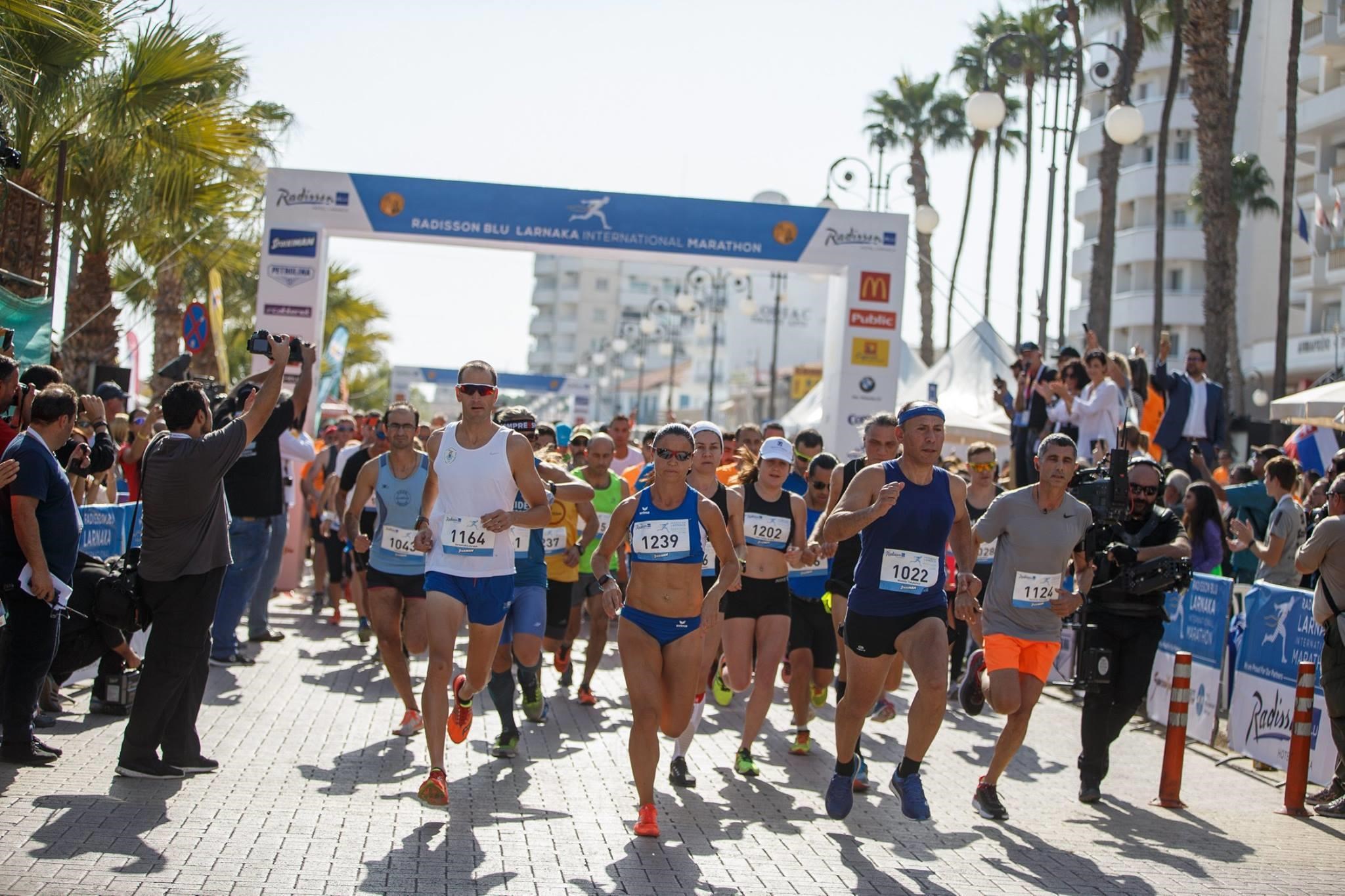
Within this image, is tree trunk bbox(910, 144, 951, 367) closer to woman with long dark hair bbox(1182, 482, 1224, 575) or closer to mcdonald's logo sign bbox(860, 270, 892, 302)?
mcdonald's logo sign bbox(860, 270, 892, 302)

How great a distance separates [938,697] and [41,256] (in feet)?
30.1

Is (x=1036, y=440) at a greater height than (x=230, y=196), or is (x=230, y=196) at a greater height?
(x=230, y=196)

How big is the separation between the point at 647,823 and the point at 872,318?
46.1ft

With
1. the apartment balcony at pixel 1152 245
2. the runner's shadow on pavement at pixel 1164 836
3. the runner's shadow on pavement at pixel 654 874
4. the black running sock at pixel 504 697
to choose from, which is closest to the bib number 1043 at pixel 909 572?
the runner's shadow on pavement at pixel 1164 836

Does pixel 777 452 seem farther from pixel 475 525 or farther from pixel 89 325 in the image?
pixel 89 325

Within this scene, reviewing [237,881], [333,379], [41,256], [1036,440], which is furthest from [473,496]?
[333,379]

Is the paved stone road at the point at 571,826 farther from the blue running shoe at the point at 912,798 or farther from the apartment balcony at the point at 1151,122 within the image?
the apartment balcony at the point at 1151,122

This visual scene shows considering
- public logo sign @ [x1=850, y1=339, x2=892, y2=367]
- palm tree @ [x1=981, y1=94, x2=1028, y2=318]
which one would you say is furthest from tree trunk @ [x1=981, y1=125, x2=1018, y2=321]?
public logo sign @ [x1=850, y1=339, x2=892, y2=367]

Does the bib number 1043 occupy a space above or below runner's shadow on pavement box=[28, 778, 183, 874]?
above

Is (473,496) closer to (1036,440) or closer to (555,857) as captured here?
(555,857)

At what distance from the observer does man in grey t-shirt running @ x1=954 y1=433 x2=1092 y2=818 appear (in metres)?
7.99

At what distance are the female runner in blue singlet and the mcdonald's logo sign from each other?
13083mm

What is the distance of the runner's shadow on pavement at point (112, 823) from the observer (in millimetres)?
5855

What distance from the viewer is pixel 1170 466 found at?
14812 mm
